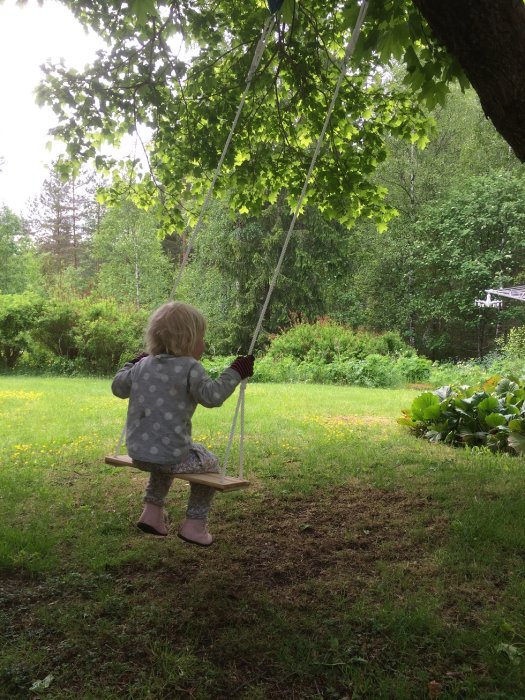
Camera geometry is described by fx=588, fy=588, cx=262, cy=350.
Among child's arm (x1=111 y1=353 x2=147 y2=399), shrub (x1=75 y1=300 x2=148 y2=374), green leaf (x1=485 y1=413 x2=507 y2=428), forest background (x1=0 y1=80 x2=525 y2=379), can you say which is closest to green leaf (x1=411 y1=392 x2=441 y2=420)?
green leaf (x1=485 y1=413 x2=507 y2=428)

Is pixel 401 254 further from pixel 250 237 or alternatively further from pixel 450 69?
pixel 450 69

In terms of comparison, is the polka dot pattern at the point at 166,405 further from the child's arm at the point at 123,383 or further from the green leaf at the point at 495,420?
the green leaf at the point at 495,420

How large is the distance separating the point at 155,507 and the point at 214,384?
82 centimetres

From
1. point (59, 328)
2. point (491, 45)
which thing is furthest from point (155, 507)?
point (59, 328)

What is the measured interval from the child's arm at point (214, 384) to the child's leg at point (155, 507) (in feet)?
1.69

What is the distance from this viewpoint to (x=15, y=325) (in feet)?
53.8

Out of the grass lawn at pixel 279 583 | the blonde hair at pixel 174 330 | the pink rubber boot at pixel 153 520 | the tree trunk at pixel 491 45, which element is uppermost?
the tree trunk at pixel 491 45

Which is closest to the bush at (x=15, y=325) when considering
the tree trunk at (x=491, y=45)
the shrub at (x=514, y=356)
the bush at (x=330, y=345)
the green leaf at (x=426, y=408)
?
the bush at (x=330, y=345)

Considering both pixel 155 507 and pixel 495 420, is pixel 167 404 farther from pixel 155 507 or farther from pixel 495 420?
pixel 495 420

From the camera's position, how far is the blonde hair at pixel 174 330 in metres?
3.20

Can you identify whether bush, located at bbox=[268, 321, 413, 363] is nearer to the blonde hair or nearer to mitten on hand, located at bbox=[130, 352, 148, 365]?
mitten on hand, located at bbox=[130, 352, 148, 365]

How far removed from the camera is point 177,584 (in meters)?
3.38

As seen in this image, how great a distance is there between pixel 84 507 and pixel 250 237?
20.2 meters

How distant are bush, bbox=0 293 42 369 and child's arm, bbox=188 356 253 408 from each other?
14400 mm
